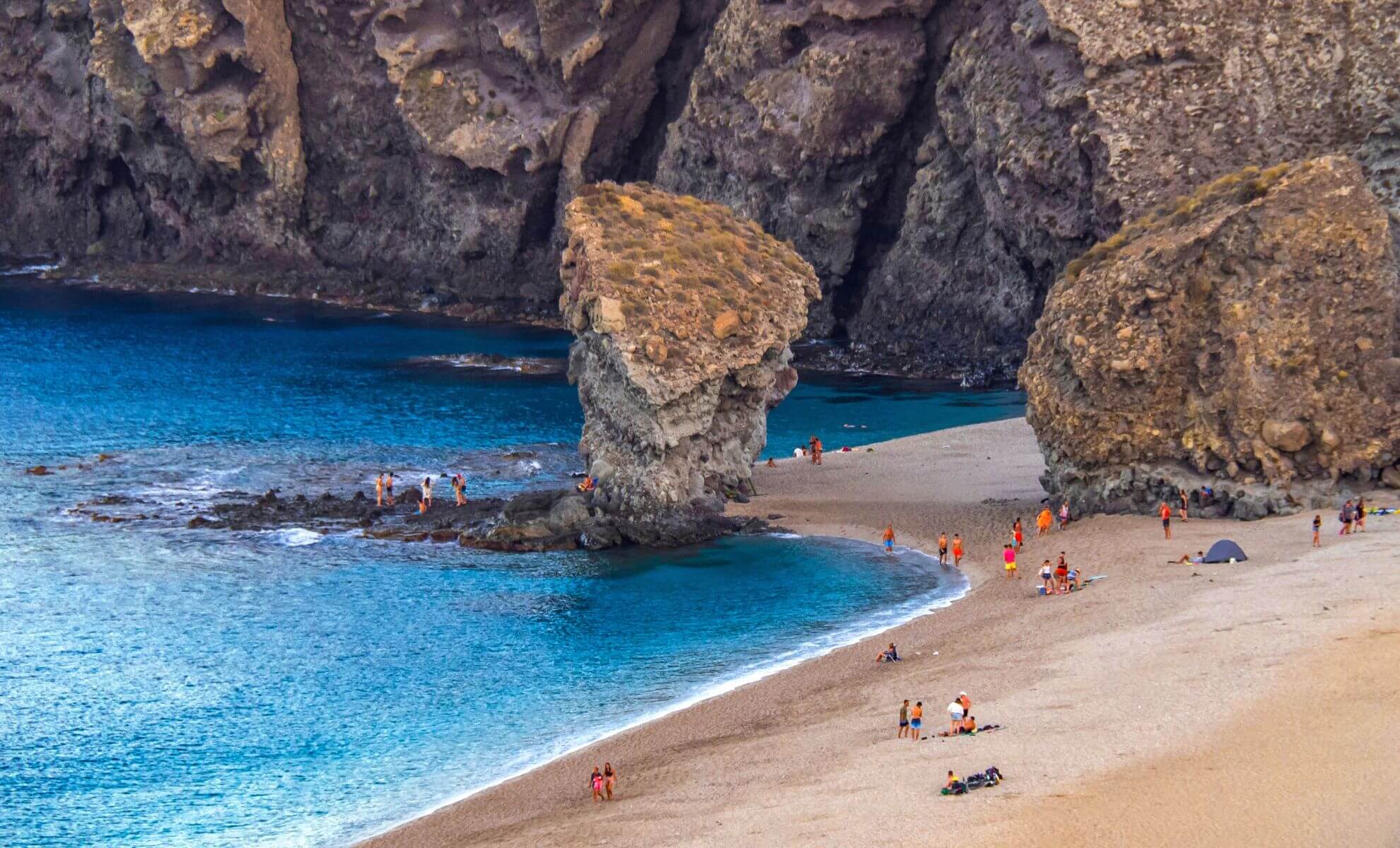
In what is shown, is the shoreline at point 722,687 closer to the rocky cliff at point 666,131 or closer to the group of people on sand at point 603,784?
the group of people on sand at point 603,784

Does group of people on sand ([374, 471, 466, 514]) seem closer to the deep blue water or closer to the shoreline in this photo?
the deep blue water

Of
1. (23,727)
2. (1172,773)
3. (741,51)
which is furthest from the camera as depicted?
(741,51)

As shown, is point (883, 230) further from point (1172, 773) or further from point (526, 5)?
point (1172, 773)

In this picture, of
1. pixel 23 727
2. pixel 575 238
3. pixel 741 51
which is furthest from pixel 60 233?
pixel 23 727

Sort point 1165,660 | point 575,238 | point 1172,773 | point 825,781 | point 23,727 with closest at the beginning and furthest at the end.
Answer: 1. point 1172,773
2. point 825,781
3. point 1165,660
4. point 23,727
5. point 575,238

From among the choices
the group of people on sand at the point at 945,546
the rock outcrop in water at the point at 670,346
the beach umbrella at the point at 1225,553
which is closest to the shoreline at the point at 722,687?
the group of people on sand at the point at 945,546

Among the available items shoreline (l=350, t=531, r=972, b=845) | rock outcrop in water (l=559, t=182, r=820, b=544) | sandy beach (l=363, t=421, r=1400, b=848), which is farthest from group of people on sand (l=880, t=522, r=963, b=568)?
rock outcrop in water (l=559, t=182, r=820, b=544)
